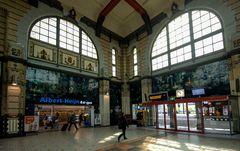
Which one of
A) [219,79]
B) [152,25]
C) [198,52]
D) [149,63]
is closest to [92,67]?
[149,63]

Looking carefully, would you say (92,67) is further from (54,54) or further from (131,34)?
(131,34)

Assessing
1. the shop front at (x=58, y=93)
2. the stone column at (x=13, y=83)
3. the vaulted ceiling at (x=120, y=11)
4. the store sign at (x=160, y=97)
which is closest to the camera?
the stone column at (x=13, y=83)

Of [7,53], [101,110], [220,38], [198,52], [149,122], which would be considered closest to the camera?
[7,53]

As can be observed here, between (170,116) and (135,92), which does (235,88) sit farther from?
(135,92)

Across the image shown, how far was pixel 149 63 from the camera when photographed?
2195 cm

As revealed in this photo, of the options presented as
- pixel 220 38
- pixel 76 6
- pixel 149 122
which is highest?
pixel 76 6

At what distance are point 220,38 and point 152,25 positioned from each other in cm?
866

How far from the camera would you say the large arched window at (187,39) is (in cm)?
1580

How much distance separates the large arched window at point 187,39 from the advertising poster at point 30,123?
1381cm

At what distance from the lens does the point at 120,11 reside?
2202 centimetres

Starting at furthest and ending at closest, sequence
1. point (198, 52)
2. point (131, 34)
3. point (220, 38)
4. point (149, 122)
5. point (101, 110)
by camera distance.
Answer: point (131, 34), point (101, 110), point (149, 122), point (198, 52), point (220, 38)

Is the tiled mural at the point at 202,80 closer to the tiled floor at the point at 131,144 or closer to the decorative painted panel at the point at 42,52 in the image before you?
the tiled floor at the point at 131,144

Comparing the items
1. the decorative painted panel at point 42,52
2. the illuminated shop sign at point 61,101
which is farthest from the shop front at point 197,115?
the decorative painted panel at point 42,52

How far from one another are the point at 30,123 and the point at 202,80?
49.2ft
